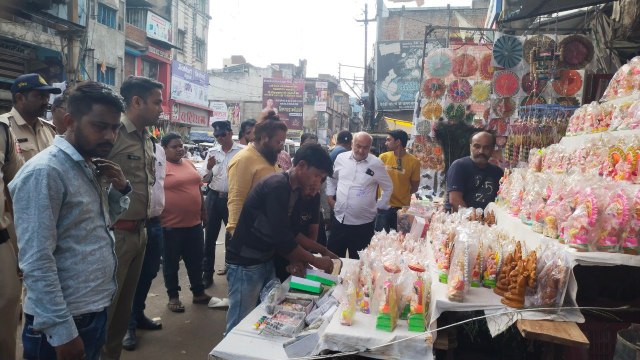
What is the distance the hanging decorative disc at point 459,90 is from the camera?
7074mm

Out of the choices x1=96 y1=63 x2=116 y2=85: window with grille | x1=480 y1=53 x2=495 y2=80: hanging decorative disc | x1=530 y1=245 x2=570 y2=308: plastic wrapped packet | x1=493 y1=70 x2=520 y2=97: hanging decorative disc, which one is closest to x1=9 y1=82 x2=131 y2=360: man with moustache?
x1=530 y1=245 x2=570 y2=308: plastic wrapped packet

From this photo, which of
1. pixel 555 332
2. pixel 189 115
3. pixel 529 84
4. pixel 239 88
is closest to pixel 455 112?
pixel 529 84

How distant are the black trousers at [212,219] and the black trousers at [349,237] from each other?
1.39 metres

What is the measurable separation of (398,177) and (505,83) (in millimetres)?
2181

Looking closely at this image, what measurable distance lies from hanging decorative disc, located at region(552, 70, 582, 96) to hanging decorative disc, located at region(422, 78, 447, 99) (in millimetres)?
1990

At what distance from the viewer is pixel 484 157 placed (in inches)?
159

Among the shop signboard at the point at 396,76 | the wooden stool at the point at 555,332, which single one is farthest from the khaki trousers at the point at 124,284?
the shop signboard at the point at 396,76

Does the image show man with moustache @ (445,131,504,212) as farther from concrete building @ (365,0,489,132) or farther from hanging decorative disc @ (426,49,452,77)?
concrete building @ (365,0,489,132)

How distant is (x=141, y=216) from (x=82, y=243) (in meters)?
1.09

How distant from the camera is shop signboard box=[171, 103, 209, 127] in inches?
970

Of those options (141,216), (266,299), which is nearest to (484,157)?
(266,299)

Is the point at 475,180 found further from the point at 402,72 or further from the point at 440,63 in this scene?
the point at 402,72

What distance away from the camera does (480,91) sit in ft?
22.9

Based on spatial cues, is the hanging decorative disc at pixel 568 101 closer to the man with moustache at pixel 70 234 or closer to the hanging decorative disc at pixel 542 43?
the hanging decorative disc at pixel 542 43
